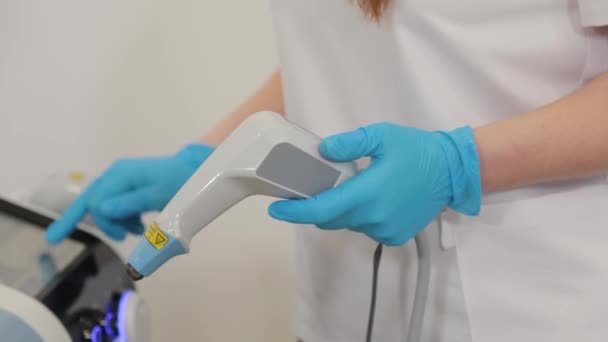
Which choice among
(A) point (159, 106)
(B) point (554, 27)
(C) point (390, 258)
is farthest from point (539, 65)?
(A) point (159, 106)

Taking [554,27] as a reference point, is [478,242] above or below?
below

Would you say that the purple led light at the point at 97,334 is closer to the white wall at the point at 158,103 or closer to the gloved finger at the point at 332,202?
the gloved finger at the point at 332,202

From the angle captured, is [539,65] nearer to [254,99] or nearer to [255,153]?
[255,153]

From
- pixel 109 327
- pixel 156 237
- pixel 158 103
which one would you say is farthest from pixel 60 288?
pixel 158 103

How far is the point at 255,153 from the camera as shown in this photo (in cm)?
50

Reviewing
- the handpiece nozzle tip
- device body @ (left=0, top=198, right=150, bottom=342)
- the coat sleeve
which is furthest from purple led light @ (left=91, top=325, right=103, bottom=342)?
the coat sleeve

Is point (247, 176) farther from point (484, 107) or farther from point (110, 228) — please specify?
point (110, 228)

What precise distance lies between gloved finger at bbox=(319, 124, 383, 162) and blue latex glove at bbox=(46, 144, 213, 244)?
1.13 feet

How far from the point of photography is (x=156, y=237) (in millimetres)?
538

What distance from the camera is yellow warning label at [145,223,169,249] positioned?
1.75 ft

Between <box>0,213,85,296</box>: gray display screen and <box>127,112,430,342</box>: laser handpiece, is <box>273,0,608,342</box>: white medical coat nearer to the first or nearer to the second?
<box>127,112,430,342</box>: laser handpiece

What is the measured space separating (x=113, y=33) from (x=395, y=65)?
693 millimetres

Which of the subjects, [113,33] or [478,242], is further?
[113,33]

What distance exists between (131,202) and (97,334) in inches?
7.7
